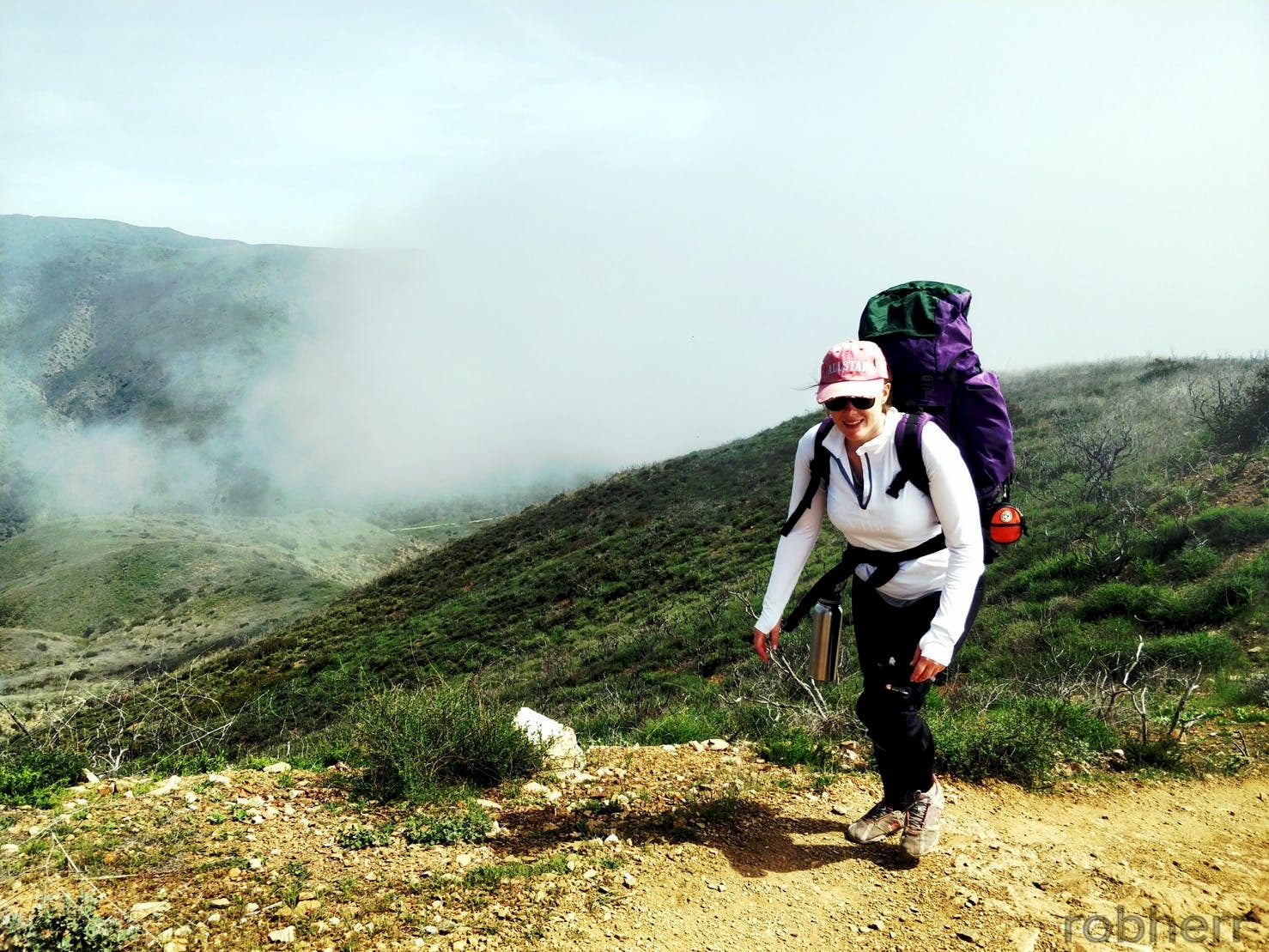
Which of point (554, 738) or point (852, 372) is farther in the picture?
point (554, 738)

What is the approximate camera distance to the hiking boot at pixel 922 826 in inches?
132

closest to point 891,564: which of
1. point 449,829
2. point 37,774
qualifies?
point 449,829

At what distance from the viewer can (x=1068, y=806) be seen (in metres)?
4.11

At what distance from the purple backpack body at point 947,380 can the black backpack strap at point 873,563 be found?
13.5 inches

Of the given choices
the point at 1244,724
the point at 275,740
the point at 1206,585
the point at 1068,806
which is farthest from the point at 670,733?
the point at 275,740

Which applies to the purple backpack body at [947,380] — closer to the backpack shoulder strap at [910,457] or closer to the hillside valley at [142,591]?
the backpack shoulder strap at [910,457]

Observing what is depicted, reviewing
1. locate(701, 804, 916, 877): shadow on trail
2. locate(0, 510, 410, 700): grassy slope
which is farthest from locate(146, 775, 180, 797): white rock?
locate(0, 510, 410, 700): grassy slope

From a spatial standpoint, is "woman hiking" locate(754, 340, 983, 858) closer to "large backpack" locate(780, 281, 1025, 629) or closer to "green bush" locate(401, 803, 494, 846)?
"large backpack" locate(780, 281, 1025, 629)

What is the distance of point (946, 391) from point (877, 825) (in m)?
2.04

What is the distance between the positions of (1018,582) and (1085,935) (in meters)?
9.50

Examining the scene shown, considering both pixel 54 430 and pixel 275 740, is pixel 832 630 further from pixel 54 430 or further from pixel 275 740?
pixel 54 430

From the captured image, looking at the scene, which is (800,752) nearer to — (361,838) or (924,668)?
(924,668)

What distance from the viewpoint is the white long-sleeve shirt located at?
114 inches

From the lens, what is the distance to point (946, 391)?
10.4 ft
